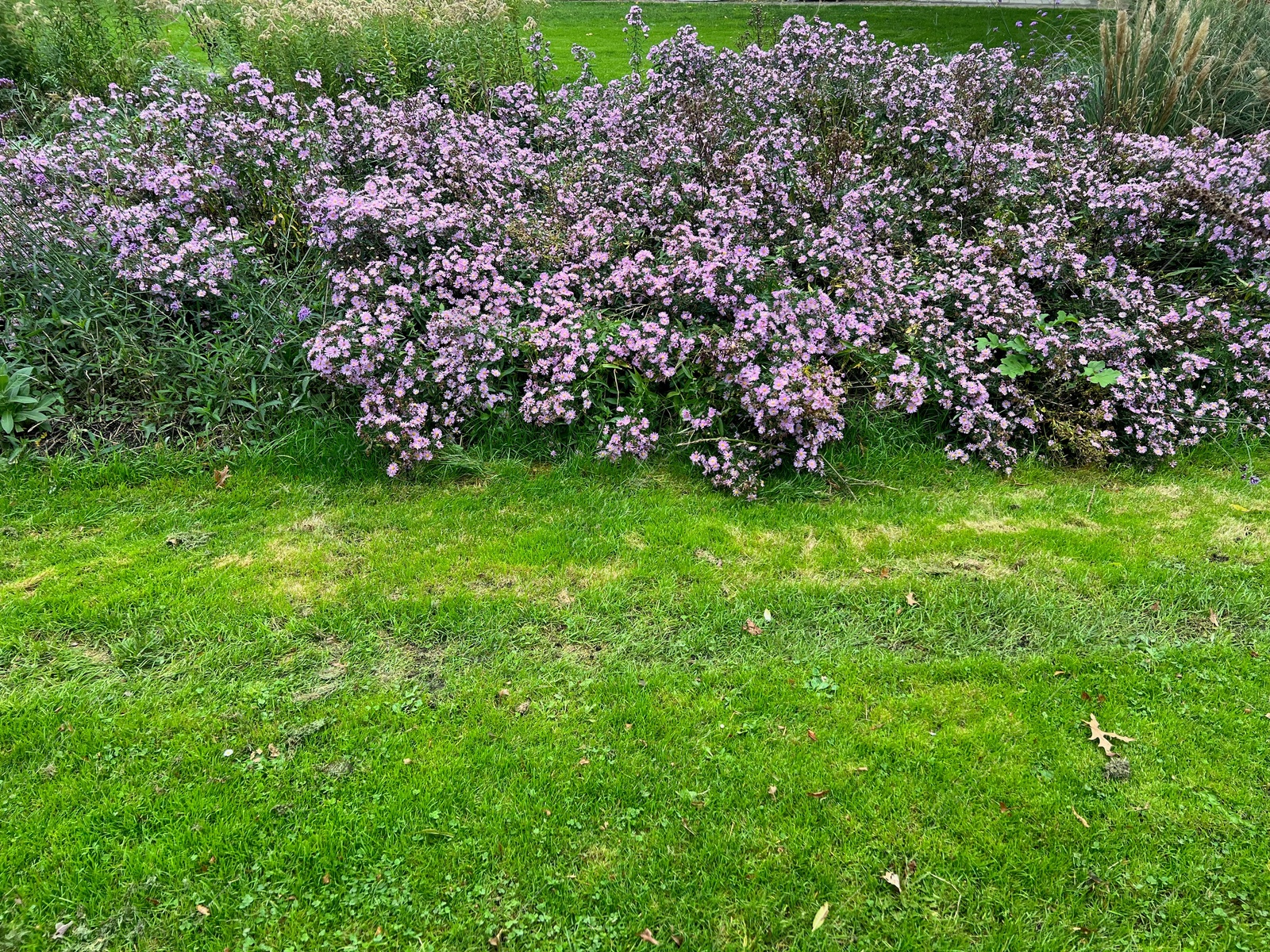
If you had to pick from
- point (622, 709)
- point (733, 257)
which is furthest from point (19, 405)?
point (733, 257)

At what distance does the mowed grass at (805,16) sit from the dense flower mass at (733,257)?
4.25 meters

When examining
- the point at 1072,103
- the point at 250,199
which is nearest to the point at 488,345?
the point at 250,199

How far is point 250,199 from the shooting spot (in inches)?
212

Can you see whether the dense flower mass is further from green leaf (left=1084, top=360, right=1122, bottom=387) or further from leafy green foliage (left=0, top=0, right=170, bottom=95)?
leafy green foliage (left=0, top=0, right=170, bottom=95)

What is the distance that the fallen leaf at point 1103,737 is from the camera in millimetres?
2764

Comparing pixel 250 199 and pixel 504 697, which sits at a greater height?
pixel 250 199

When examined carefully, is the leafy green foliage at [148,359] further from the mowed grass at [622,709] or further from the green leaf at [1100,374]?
the green leaf at [1100,374]

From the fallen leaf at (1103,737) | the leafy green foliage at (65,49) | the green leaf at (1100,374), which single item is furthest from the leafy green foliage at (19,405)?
the green leaf at (1100,374)

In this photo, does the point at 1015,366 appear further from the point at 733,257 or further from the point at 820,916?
the point at 820,916

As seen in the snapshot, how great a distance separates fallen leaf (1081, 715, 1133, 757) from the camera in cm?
276

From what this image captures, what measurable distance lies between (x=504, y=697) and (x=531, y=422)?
6.20 ft

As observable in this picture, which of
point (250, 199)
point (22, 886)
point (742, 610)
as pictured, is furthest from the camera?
point (250, 199)

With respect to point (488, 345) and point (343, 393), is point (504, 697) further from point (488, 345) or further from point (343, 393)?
point (343, 393)

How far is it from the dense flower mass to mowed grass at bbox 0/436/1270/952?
49 cm
